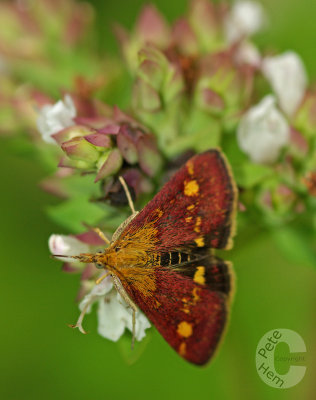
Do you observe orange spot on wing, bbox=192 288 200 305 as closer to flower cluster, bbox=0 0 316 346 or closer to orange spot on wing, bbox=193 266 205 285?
orange spot on wing, bbox=193 266 205 285

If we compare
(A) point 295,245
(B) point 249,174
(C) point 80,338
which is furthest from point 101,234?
(C) point 80,338

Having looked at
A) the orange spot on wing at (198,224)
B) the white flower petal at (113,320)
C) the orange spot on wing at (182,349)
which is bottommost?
the orange spot on wing at (182,349)

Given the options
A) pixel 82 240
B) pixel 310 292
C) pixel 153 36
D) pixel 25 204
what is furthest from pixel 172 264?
pixel 25 204

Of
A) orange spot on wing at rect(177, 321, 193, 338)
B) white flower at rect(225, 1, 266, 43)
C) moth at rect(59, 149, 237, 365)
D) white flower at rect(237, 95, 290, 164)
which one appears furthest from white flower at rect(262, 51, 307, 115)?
orange spot on wing at rect(177, 321, 193, 338)

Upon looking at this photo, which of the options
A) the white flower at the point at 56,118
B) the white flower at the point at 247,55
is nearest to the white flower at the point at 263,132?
the white flower at the point at 247,55

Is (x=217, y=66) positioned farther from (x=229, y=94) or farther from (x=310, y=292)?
(x=310, y=292)

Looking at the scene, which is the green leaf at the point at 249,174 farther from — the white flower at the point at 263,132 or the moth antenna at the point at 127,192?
the moth antenna at the point at 127,192

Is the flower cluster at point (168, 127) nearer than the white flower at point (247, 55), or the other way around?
the flower cluster at point (168, 127)
